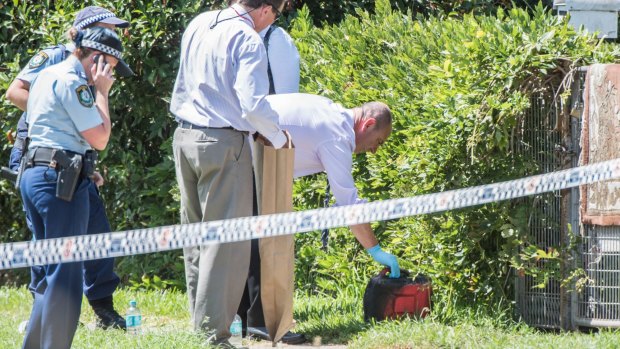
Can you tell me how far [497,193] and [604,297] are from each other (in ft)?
3.03

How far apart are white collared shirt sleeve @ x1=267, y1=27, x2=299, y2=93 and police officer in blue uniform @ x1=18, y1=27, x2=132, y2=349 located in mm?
1364

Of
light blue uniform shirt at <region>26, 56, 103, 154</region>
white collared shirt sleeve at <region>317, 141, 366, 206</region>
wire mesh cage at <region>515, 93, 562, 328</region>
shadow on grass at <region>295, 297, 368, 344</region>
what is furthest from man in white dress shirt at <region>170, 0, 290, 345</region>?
wire mesh cage at <region>515, 93, 562, 328</region>

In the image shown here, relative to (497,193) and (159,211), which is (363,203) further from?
(159,211)

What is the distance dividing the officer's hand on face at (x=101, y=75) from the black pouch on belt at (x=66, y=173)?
0.38m

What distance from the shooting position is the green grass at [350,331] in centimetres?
522

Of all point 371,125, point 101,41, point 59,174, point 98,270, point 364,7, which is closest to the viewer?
point 59,174

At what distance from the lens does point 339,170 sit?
17.8 feet

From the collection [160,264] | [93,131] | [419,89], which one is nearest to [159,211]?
[160,264]

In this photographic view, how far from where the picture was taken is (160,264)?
25.2 feet

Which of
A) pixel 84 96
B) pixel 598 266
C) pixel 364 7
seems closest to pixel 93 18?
pixel 84 96

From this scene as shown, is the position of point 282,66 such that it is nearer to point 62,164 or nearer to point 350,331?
point 350,331

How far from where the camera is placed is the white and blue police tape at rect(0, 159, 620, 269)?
4.63m

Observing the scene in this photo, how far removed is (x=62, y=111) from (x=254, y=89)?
0.92 m

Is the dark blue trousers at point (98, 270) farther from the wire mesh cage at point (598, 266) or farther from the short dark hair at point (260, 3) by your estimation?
the wire mesh cage at point (598, 266)
